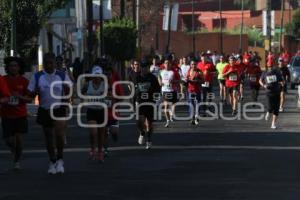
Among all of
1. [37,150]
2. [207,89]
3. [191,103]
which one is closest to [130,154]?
[37,150]

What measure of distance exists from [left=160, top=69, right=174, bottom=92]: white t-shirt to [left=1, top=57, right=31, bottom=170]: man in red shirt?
9479mm

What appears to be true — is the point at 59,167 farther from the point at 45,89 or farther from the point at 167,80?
the point at 167,80

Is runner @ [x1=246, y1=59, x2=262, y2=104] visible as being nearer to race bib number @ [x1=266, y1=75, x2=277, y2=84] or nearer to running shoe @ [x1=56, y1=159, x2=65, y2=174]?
race bib number @ [x1=266, y1=75, x2=277, y2=84]

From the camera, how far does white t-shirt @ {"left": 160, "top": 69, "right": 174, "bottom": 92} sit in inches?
892

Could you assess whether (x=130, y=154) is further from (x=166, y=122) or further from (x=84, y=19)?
(x=84, y=19)

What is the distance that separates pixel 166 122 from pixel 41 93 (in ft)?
33.1

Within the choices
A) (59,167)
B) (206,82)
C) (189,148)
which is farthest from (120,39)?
(59,167)

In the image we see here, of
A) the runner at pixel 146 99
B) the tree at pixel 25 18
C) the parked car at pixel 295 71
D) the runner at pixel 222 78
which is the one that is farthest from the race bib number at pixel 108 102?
the parked car at pixel 295 71

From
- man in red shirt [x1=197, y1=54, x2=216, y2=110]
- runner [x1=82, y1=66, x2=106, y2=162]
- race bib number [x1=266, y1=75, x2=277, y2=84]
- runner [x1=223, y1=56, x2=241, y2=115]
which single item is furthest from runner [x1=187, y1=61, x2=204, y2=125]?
runner [x1=82, y1=66, x2=106, y2=162]

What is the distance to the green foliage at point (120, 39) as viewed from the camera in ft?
150

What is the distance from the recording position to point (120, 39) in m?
46.1

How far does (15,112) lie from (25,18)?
52.6 feet

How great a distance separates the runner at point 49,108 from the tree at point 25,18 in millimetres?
15834

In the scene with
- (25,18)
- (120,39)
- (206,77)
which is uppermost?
(25,18)
